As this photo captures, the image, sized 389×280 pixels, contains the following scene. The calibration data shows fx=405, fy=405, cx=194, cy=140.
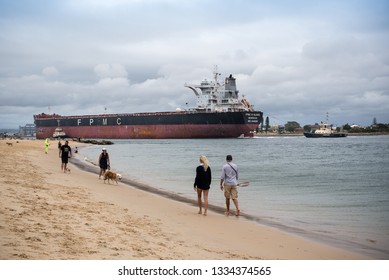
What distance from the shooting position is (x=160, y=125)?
240 ft

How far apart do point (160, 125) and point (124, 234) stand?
6650 centimetres

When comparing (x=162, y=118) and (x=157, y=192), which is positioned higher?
(x=162, y=118)

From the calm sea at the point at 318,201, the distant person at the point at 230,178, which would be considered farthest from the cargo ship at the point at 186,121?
the distant person at the point at 230,178

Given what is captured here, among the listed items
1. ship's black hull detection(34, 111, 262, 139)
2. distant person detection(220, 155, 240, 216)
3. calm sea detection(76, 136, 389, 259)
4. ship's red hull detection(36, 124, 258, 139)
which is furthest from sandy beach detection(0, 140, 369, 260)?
ship's red hull detection(36, 124, 258, 139)

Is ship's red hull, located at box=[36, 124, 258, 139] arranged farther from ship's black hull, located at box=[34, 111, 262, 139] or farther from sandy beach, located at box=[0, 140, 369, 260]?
sandy beach, located at box=[0, 140, 369, 260]

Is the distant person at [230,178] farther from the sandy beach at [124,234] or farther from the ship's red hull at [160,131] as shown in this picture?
the ship's red hull at [160,131]

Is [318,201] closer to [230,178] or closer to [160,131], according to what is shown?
[230,178]

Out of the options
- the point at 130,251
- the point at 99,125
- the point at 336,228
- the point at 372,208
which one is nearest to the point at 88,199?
the point at 130,251

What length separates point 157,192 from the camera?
14680 millimetres

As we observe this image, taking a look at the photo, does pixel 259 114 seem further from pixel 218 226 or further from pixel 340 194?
pixel 218 226

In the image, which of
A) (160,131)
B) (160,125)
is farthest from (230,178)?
(160,131)

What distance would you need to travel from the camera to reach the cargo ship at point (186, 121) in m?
68.3

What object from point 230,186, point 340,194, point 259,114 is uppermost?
point 259,114

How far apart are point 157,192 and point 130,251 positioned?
889cm
